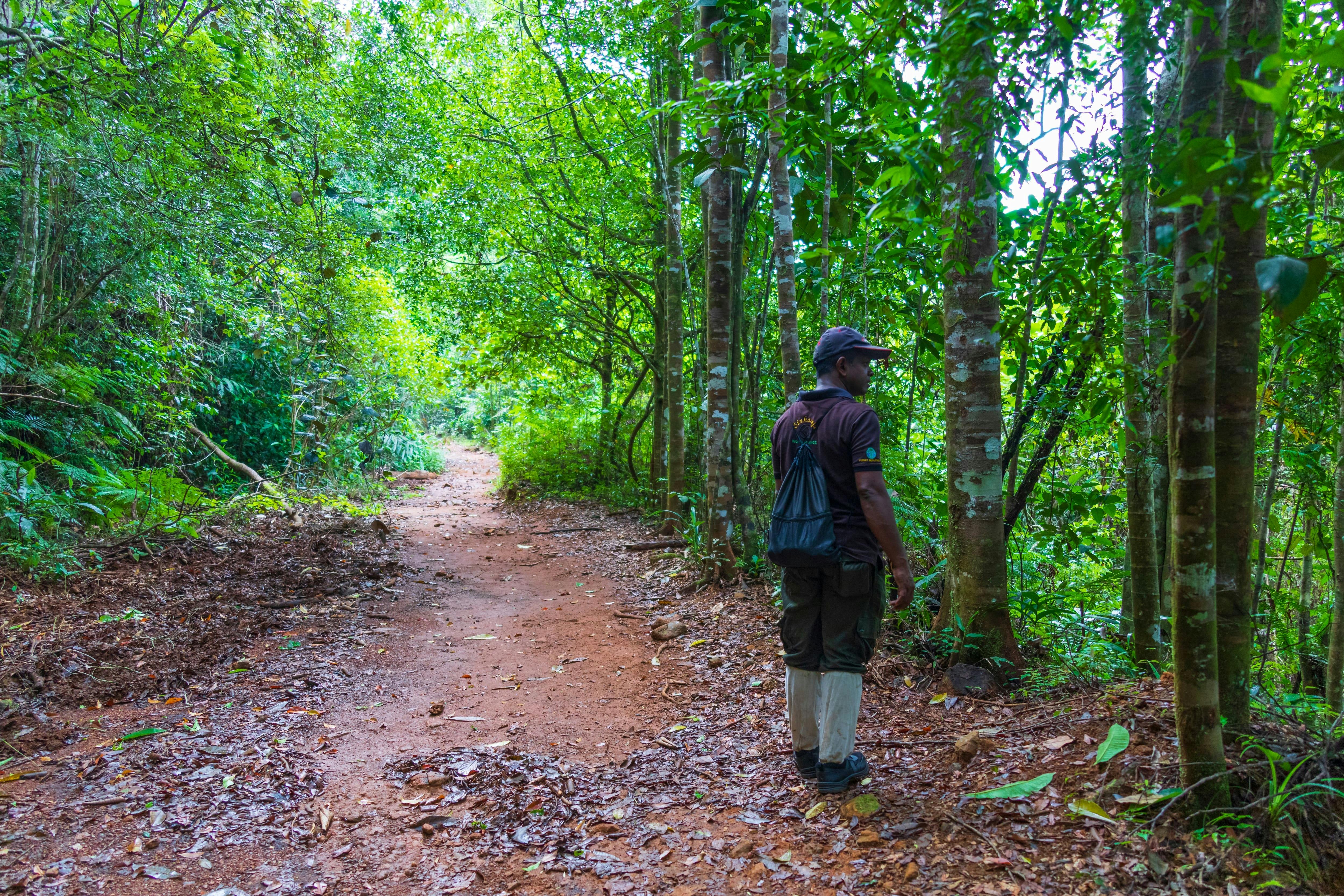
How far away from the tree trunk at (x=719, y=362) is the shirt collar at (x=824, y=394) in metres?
3.63

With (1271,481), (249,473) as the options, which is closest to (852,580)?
(1271,481)

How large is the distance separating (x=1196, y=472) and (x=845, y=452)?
1302 millimetres

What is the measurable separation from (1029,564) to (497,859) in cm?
500

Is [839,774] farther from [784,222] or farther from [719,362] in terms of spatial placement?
[719,362]

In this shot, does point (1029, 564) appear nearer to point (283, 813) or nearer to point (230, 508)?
point (283, 813)

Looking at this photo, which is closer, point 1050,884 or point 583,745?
point 1050,884

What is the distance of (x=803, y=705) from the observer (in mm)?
3400

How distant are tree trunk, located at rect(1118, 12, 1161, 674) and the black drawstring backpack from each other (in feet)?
4.30

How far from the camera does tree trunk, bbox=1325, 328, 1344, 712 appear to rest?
4.48m

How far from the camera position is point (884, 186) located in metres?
5.50

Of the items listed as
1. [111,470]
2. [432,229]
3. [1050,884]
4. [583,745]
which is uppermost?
[432,229]

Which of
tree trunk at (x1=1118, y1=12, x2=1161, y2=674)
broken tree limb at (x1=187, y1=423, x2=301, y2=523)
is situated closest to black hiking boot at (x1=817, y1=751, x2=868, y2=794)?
tree trunk at (x1=1118, y1=12, x2=1161, y2=674)

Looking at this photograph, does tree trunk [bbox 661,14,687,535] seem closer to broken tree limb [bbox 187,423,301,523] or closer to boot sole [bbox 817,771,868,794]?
broken tree limb [bbox 187,423,301,523]

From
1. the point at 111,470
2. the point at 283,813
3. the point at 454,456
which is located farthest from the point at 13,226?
the point at 454,456
